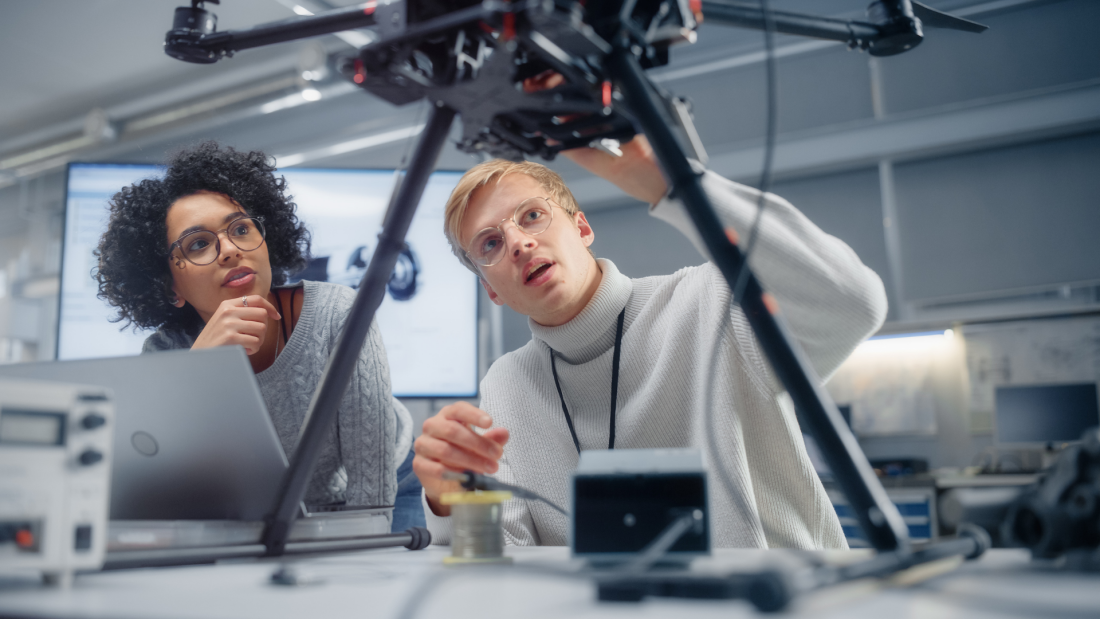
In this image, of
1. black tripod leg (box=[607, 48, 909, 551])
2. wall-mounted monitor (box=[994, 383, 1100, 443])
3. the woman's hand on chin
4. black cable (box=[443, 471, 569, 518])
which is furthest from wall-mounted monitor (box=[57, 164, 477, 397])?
wall-mounted monitor (box=[994, 383, 1100, 443])

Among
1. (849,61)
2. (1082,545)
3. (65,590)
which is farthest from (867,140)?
(65,590)

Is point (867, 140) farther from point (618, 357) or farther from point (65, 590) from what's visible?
point (65, 590)

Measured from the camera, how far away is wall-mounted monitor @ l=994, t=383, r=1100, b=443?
10.1 feet

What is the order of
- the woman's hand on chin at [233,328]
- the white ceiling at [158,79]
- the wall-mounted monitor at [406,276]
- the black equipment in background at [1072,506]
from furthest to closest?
the white ceiling at [158,79] < the wall-mounted monitor at [406,276] < the woman's hand on chin at [233,328] < the black equipment in background at [1072,506]

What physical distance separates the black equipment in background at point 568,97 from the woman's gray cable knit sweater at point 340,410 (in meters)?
0.69

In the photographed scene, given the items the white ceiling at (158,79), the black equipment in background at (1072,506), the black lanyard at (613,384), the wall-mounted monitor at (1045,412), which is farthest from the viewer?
the white ceiling at (158,79)

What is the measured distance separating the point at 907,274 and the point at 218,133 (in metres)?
4.20

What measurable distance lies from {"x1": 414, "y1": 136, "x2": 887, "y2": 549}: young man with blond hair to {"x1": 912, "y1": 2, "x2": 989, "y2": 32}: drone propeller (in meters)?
0.29

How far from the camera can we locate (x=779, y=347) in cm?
47

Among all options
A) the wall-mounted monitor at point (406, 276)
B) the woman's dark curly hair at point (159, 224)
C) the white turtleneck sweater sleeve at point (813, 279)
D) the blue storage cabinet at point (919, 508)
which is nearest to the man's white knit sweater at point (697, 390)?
the white turtleneck sweater sleeve at point (813, 279)

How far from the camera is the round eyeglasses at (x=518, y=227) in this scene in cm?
119

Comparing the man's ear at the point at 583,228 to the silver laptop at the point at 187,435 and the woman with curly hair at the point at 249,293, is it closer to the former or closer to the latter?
the woman with curly hair at the point at 249,293

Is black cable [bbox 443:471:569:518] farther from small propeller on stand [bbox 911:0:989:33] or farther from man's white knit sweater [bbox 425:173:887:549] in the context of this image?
small propeller on stand [bbox 911:0:989:33]

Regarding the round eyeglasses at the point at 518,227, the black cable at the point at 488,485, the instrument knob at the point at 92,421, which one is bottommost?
the black cable at the point at 488,485
